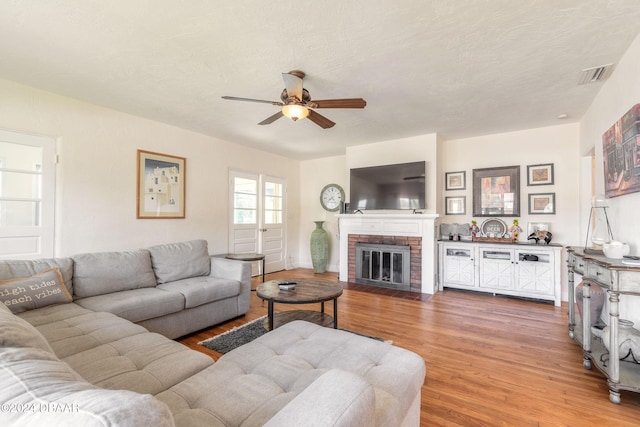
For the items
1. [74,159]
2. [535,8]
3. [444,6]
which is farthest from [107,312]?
[535,8]

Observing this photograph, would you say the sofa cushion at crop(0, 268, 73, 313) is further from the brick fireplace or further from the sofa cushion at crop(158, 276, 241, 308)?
the brick fireplace

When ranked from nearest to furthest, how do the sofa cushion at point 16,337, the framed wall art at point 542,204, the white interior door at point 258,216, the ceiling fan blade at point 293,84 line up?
the sofa cushion at point 16,337 → the ceiling fan blade at point 293,84 → the framed wall art at point 542,204 → the white interior door at point 258,216

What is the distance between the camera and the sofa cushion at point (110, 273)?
2.52 meters

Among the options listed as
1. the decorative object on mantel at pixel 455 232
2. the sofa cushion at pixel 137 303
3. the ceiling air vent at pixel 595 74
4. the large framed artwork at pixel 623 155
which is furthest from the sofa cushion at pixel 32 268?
the ceiling air vent at pixel 595 74

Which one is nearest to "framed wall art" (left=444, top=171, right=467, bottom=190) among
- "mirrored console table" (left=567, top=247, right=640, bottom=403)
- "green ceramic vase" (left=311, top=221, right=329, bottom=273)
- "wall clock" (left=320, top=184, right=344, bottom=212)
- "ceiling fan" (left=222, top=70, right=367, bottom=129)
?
"wall clock" (left=320, top=184, right=344, bottom=212)

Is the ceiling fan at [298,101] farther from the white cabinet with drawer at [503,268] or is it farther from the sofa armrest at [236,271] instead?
the white cabinet with drawer at [503,268]

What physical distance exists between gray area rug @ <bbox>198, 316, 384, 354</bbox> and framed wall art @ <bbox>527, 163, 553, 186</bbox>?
3.44m

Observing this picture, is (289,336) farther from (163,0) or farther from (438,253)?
(438,253)

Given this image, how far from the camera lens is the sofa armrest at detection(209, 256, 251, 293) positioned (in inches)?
127

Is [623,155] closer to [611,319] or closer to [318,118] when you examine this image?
[611,319]

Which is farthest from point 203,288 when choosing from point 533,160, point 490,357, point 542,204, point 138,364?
point 533,160

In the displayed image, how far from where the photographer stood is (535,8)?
5.80ft

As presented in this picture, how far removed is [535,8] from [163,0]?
230cm

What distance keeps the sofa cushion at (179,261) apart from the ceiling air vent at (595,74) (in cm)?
427
